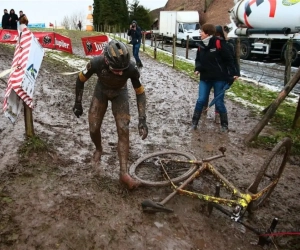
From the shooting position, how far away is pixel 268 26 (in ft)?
53.5

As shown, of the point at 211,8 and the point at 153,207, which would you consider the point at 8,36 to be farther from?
the point at 211,8

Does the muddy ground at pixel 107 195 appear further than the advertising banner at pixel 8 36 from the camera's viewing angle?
No

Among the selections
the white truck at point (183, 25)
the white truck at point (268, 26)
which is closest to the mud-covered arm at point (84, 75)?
the white truck at point (268, 26)

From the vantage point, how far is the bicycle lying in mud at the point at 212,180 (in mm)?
3033

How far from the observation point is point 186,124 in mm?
6305

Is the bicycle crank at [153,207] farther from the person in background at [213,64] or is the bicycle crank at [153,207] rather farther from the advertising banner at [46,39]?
the advertising banner at [46,39]

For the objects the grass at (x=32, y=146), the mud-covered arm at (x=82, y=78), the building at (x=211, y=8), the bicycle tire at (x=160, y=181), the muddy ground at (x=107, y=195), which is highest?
the building at (x=211, y=8)

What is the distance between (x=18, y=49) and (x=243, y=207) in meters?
3.35

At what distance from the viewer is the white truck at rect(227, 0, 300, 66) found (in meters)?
15.1

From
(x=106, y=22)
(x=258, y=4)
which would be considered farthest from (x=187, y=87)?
(x=106, y=22)

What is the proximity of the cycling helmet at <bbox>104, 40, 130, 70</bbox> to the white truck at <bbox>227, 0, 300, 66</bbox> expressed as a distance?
41.4 feet

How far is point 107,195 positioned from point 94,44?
41.4 ft

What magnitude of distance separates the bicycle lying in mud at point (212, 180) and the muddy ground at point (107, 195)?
168mm

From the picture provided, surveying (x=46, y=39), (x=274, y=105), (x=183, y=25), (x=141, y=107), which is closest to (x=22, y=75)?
(x=141, y=107)
